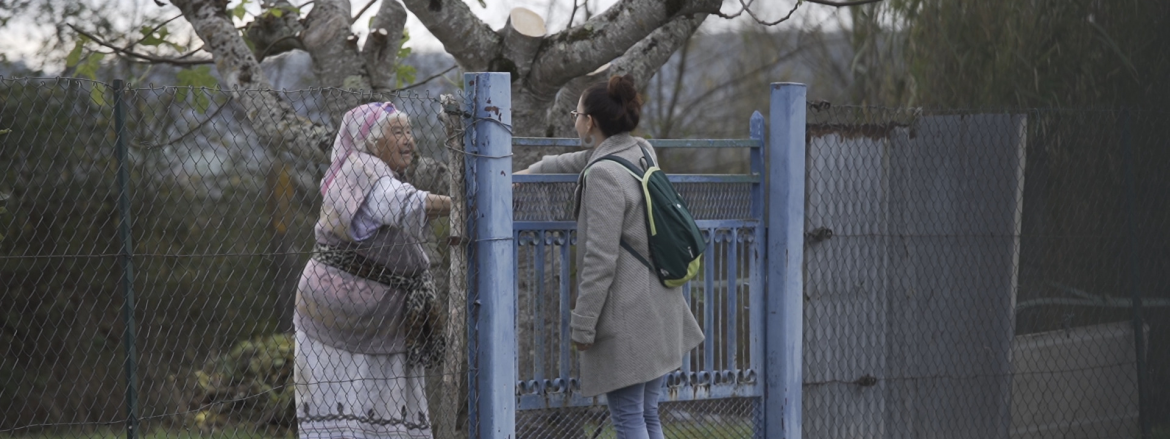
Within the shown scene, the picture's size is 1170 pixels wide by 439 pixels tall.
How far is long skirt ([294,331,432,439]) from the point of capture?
360 centimetres

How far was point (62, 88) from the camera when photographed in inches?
263

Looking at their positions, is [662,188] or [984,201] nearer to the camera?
[662,188]

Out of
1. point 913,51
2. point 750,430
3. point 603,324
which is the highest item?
point 913,51

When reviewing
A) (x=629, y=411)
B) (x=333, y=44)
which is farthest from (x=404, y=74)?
(x=629, y=411)

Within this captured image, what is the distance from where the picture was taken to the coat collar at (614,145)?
11.7 feet

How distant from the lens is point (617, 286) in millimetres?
3523

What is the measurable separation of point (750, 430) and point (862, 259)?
0.84m

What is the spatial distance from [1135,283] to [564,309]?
2851 mm

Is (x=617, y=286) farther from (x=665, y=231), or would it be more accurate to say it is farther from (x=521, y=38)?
(x=521, y=38)

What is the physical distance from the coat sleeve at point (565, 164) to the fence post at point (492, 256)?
0.33 m

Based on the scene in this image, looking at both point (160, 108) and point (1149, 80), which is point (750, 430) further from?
point (160, 108)

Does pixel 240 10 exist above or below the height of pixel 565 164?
above

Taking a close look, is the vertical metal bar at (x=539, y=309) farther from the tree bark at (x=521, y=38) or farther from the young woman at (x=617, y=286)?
the tree bark at (x=521, y=38)

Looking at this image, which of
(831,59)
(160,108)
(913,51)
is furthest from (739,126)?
(160,108)
